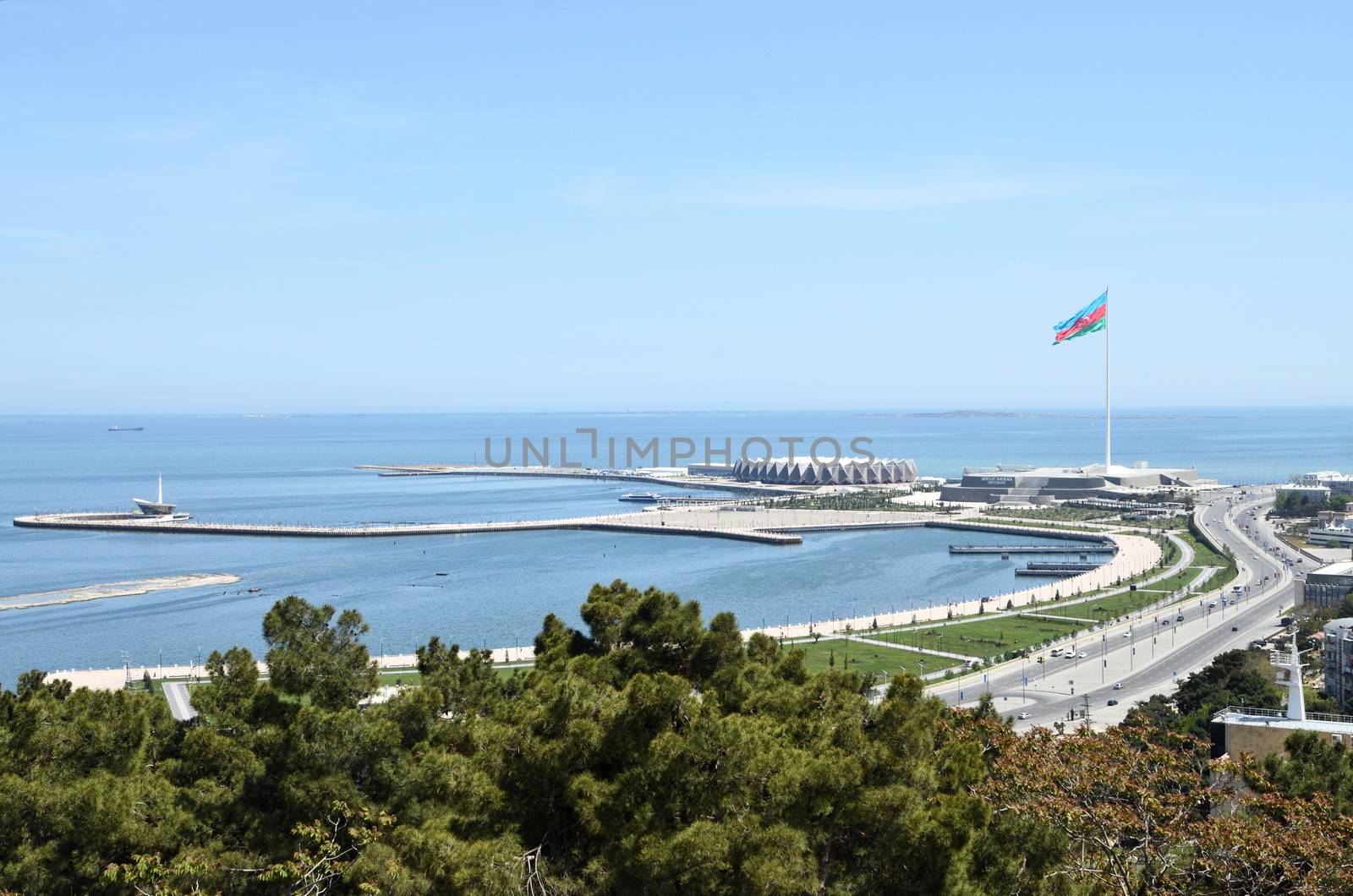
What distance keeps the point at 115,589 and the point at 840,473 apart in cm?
6250

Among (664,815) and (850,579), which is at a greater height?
(664,815)

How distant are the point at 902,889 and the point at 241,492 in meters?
97.2

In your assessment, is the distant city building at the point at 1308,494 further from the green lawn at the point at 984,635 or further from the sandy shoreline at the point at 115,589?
the sandy shoreline at the point at 115,589

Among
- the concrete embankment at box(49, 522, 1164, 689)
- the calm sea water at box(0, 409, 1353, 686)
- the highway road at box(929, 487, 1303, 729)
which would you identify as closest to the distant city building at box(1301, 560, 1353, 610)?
the highway road at box(929, 487, 1303, 729)

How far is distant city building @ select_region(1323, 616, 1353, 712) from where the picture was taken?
77.8 ft

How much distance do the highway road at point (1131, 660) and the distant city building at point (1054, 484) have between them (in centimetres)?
3380

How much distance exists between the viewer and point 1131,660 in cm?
3272

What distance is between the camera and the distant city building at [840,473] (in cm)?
9919

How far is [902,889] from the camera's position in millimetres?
8961

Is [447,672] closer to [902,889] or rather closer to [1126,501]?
[902,889]

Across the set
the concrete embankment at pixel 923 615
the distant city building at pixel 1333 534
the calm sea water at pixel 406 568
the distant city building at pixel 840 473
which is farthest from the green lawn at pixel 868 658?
the distant city building at pixel 840 473

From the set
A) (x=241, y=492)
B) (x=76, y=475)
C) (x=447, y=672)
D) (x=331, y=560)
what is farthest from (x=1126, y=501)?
(x=76, y=475)

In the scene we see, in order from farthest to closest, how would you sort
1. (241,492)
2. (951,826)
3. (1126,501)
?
1. (241,492)
2. (1126,501)
3. (951,826)

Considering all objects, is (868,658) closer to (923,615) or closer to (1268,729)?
(923,615)
